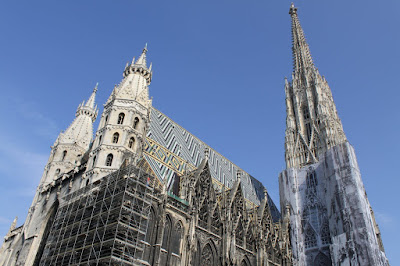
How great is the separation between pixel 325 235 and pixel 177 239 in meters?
19.2

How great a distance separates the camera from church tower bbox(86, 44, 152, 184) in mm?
28531

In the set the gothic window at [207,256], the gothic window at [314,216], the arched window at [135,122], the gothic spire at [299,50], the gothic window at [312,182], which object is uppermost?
the gothic spire at [299,50]

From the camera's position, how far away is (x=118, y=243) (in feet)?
70.2

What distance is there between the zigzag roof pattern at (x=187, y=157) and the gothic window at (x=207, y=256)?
635 cm

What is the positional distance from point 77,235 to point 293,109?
124 ft

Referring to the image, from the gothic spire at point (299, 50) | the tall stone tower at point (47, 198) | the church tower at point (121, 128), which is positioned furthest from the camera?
the gothic spire at point (299, 50)

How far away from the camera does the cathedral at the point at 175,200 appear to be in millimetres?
23719

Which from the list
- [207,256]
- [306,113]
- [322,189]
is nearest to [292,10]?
[306,113]

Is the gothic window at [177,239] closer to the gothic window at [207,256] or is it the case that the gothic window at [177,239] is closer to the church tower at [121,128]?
the gothic window at [207,256]

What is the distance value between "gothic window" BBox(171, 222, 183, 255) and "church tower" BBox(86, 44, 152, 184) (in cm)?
631

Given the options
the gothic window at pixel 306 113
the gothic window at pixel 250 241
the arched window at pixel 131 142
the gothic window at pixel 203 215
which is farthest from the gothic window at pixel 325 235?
the arched window at pixel 131 142

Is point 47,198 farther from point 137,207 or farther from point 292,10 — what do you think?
point 292,10

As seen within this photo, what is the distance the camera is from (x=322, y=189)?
40.4 meters

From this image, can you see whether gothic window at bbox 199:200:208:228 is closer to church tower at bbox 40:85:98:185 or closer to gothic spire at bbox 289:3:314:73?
church tower at bbox 40:85:98:185
